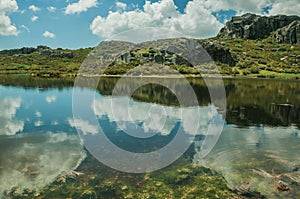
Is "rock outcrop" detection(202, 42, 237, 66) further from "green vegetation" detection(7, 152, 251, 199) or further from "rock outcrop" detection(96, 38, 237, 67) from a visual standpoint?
"green vegetation" detection(7, 152, 251, 199)

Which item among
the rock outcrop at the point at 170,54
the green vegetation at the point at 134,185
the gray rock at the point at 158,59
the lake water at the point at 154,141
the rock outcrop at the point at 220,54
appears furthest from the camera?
the rock outcrop at the point at 220,54

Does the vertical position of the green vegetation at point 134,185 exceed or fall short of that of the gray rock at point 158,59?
it falls short

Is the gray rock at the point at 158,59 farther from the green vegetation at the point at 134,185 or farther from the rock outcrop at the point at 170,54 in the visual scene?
the green vegetation at the point at 134,185

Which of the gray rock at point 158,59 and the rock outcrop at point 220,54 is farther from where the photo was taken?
the rock outcrop at point 220,54

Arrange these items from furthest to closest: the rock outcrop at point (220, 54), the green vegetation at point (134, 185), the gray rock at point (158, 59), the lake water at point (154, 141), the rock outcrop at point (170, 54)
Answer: the rock outcrop at point (220, 54) → the rock outcrop at point (170, 54) → the gray rock at point (158, 59) → the lake water at point (154, 141) → the green vegetation at point (134, 185)

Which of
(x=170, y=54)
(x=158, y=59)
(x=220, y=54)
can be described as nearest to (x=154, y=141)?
(x=158, y=59)

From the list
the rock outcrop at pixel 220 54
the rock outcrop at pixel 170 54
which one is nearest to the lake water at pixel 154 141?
the rock outcrop at pixel 170 54

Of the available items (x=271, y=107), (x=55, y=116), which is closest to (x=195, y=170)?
(x=55, y=116)

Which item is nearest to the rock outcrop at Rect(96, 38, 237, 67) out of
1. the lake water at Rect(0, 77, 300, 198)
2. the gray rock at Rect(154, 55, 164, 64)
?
the gray rock at Rect(154, 55, 164, 64)

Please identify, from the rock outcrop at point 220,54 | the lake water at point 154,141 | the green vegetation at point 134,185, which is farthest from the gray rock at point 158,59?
the green vegetation at point 134,185

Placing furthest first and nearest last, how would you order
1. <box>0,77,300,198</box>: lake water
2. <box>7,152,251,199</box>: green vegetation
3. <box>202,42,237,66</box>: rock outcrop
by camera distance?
<box>202,42,237,66</box>: rock outcrop, <box>0,77,300,198</box>: lake water, <box>7,152,251,199</box>: green vegetation

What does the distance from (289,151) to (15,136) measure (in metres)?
24.0

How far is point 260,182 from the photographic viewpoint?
16844 mm

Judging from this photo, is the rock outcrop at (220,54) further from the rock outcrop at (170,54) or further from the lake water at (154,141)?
the lake water at (154,141)
